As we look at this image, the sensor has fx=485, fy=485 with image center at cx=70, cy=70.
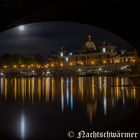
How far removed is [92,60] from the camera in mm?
162000

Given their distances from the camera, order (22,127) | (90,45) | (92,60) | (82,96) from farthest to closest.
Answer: (90,45) → (92,60) → (82,96) → (22,127)

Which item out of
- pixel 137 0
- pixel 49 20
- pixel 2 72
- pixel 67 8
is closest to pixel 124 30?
pixel 49 20

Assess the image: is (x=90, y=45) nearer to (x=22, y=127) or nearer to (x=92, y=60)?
(x=92, y=60)

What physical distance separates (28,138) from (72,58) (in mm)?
157398

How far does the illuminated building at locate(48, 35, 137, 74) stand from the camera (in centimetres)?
15200

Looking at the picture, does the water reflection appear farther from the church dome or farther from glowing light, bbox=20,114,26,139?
the church dome

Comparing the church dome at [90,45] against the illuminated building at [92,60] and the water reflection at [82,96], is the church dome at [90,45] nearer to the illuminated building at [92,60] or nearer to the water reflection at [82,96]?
the illuminated building at [92,60]

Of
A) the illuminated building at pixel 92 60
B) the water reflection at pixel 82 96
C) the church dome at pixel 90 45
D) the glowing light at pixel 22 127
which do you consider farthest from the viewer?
the church dome at pixel 90 45

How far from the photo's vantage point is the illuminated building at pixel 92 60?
499 feet

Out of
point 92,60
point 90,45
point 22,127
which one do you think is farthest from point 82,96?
point 90,45

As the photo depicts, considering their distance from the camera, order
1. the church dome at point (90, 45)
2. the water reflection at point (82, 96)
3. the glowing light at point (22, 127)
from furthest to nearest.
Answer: the church dome at point (90, 45) < the water reflection at point (82, 96) < the glowing light at point (22, 127)

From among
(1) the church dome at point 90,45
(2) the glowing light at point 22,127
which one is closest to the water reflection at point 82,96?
(2) the glowing light at point 22,127

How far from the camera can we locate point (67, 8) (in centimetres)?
2272

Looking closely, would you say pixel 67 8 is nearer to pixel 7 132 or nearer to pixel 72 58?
pixel 7 132
